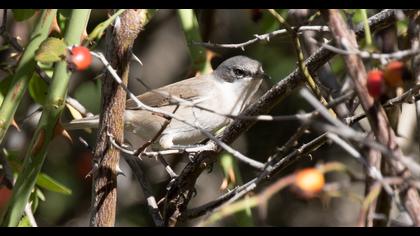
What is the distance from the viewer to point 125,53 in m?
2.55

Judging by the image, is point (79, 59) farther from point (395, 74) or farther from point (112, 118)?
point (395, 74)

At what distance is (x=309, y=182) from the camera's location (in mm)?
1381

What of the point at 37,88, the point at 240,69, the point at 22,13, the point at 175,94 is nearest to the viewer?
the point at 22,13

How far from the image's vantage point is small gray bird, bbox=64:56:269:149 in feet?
13.4

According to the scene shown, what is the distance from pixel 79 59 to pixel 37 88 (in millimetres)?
1307

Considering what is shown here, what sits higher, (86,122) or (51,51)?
(51,51)

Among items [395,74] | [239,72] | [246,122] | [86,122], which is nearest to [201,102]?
[239,72]

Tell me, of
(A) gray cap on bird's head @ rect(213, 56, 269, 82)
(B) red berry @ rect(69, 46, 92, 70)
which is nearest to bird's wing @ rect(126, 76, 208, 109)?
(A) gray cap on bird's head @ rect(213, 56, 269, 82)

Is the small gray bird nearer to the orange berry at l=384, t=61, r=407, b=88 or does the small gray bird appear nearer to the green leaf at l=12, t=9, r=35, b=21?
the green leaf at l=12, t=9, r=35, b=21

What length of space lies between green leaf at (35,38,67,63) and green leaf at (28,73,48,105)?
1273 millimetres

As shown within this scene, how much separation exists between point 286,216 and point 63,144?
1.80 metres
